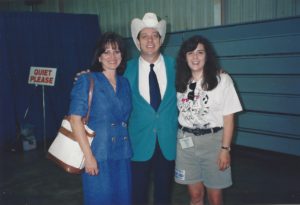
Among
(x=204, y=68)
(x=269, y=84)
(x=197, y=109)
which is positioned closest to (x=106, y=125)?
(x=197, y=109)

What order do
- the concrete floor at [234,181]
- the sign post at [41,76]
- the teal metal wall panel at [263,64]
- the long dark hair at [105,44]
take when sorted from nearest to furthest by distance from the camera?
the long dark hair at [105,44], the concrete floor at [234,181], the teal metal wall panel at [263,64], the sign post at [41,76]

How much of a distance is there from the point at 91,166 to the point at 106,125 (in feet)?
0.73

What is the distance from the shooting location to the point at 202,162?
1904 millimetres

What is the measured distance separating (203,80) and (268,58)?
2.37 m

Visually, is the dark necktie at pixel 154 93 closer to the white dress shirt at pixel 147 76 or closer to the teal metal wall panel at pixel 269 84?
the white dress shirt at pixel 147 76

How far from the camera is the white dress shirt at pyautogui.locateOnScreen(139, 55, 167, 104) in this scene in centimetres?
197

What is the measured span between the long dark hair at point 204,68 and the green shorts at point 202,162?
0.28 m

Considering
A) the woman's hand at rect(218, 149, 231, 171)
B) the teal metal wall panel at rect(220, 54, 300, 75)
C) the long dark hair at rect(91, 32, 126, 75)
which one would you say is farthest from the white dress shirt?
the teal metal wall panel at rect(220, 54, 300, 75)

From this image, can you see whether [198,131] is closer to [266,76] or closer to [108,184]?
[108,184]

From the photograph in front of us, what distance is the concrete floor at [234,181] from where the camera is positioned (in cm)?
311

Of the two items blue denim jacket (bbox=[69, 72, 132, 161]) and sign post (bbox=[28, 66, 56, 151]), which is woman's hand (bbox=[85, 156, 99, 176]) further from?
sign post (bbox=[28, 66, 56, 151])

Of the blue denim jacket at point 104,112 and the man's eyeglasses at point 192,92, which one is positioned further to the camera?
the man's eyeglasses at point 192,92

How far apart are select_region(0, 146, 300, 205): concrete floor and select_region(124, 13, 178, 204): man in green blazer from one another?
1.10 metres

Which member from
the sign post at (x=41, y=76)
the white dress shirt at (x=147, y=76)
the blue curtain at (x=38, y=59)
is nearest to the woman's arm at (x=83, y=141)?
the white dress shirt at (x=147, y=76)
